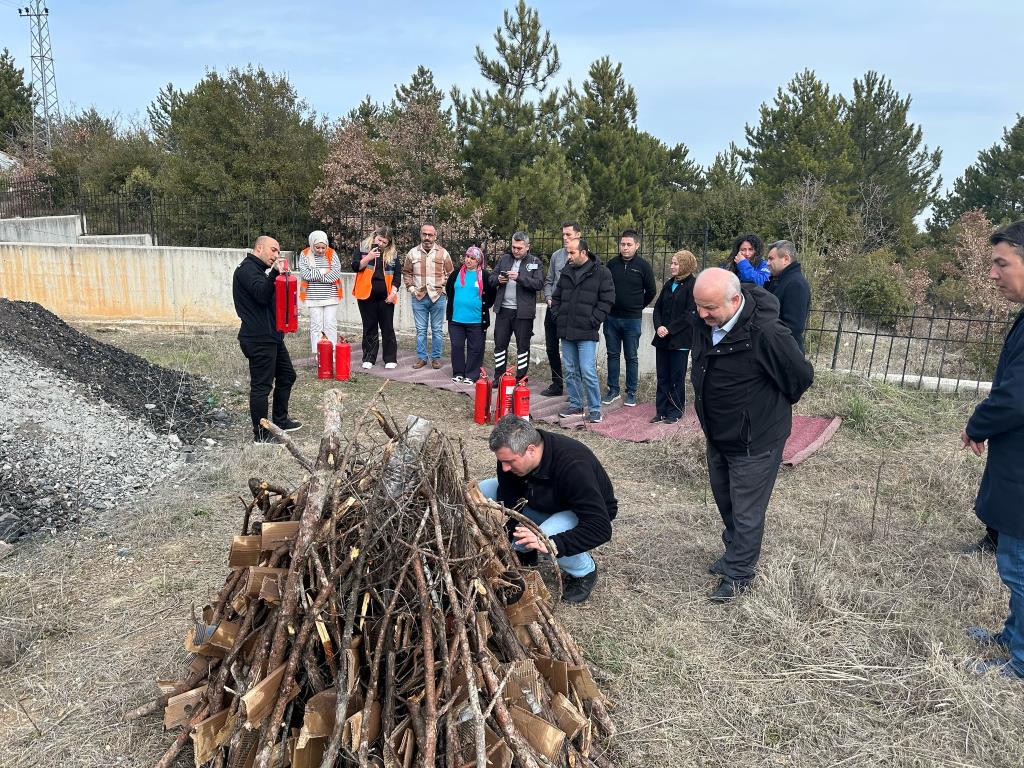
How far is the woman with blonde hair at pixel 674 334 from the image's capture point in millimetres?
6984

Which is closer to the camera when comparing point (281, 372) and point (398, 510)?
point (398, 510)

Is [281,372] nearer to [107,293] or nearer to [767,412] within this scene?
[767,412]

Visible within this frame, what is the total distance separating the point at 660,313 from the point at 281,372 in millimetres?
3578

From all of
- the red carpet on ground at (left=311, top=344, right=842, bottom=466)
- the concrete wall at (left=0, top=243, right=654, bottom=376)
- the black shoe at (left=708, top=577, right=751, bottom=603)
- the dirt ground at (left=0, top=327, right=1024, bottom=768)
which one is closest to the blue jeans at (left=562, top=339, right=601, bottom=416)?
the red carpet on ground at (left=311, top=344, right=842, bottom=466)

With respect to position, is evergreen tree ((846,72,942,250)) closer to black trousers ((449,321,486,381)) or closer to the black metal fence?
the black metal fence

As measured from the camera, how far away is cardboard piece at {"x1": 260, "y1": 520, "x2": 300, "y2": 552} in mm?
2811

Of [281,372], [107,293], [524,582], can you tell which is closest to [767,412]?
[524,582]

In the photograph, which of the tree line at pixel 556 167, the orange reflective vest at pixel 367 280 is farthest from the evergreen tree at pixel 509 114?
A: the orange reflective vest at pixel 367 280

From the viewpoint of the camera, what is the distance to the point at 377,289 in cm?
887

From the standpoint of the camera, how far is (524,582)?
3.07 metres

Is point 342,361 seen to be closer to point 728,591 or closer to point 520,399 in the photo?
point 520,399

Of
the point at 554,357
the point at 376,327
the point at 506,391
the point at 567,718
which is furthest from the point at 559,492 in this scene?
the point at 376,327

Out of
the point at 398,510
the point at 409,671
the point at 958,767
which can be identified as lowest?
the point at 958,767

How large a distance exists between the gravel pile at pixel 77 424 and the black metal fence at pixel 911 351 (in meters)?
6.72
